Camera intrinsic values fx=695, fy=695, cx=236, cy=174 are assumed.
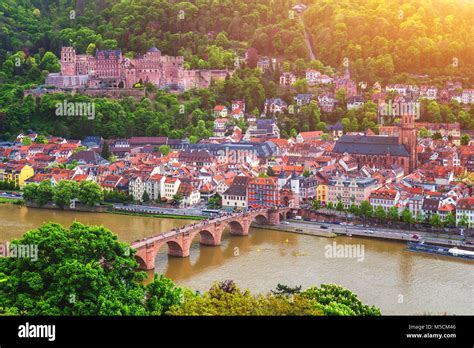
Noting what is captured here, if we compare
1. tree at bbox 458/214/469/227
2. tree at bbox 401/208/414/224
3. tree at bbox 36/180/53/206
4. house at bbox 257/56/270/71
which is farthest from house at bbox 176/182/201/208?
house at bbox 257/56/270/71

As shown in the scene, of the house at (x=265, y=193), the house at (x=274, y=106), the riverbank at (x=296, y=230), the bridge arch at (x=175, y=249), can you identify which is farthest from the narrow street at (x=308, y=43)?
the bridge arch at (x=175, y=249)

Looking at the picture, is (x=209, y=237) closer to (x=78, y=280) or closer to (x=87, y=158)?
(x=78, y=280)

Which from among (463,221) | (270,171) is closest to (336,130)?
(270,171)

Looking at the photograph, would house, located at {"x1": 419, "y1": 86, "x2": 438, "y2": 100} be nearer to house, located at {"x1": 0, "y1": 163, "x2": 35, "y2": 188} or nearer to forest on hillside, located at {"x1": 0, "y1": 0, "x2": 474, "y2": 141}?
forest on hillside, located at {"x1": 0, "y1": 0, "x2": 474, "y2": 141}

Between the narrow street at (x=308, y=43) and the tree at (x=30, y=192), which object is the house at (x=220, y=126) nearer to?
the tree at (x=30, y=192)

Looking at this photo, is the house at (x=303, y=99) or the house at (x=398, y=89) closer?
the house at (x=303, y=99)
